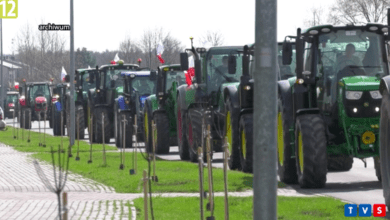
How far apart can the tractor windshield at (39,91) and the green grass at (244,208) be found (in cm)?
4506

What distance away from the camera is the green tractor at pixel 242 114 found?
59.4 feet

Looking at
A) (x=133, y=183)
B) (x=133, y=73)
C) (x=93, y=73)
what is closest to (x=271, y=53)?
(x=133, y=183)

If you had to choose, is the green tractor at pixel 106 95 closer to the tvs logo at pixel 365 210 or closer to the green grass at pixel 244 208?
the green grass at pixel 244 208

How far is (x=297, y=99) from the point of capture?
15586mm

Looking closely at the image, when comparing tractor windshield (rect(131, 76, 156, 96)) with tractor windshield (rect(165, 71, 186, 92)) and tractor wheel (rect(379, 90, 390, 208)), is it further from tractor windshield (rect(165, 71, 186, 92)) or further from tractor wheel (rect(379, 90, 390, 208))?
tractor wheel (rect(379, 90, 390, 208))

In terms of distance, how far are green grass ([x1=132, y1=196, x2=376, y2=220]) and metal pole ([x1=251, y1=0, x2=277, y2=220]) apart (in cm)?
329

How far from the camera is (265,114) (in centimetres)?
815

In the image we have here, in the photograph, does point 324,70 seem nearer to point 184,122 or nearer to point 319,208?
point 319,208

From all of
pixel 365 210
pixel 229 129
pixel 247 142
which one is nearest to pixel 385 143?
pixel 365 210

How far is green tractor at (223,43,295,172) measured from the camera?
18094 millimetres

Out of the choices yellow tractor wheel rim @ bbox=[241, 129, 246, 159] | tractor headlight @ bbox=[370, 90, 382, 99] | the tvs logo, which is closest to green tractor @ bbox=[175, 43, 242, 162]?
yellow tractor wheel rim @ bbox=[241, 129, 246, 159]

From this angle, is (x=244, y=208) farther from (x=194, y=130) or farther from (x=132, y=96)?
(x=132, y=96)

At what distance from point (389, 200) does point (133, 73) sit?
19.7m

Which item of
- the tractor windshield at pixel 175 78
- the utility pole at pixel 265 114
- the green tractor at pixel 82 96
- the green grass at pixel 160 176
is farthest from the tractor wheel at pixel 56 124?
the utility pole at pixel 265 114
